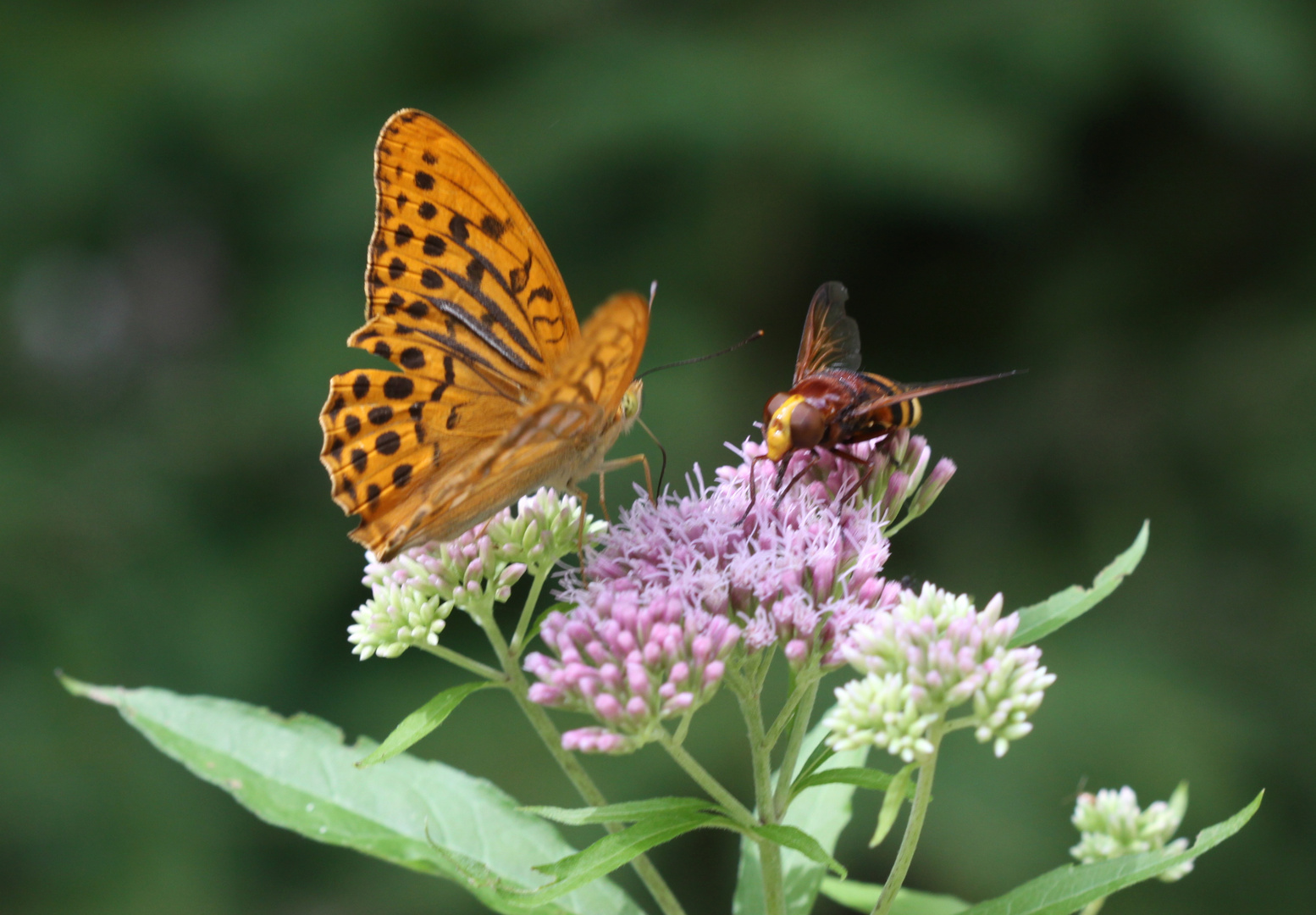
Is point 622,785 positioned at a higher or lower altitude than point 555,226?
lower

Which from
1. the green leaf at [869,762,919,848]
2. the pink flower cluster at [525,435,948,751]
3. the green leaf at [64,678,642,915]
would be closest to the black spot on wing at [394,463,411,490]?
the pink flower cluster at [525,435,948,751]

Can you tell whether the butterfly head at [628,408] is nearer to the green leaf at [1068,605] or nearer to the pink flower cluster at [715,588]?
the pink flower cluster at [715,588]

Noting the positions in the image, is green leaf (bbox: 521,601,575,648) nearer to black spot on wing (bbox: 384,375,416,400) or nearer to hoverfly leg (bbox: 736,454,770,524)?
hoverfly leg (bbox: 736,454,770,524)

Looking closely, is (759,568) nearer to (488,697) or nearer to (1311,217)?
(488,697)

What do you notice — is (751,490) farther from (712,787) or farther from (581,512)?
(712,787)

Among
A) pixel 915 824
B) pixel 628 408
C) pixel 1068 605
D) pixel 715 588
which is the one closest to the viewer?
pixel 915 824

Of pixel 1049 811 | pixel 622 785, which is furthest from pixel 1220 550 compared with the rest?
pixel 622 785

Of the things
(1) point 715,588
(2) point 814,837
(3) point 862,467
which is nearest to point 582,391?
(1) point 715,588
